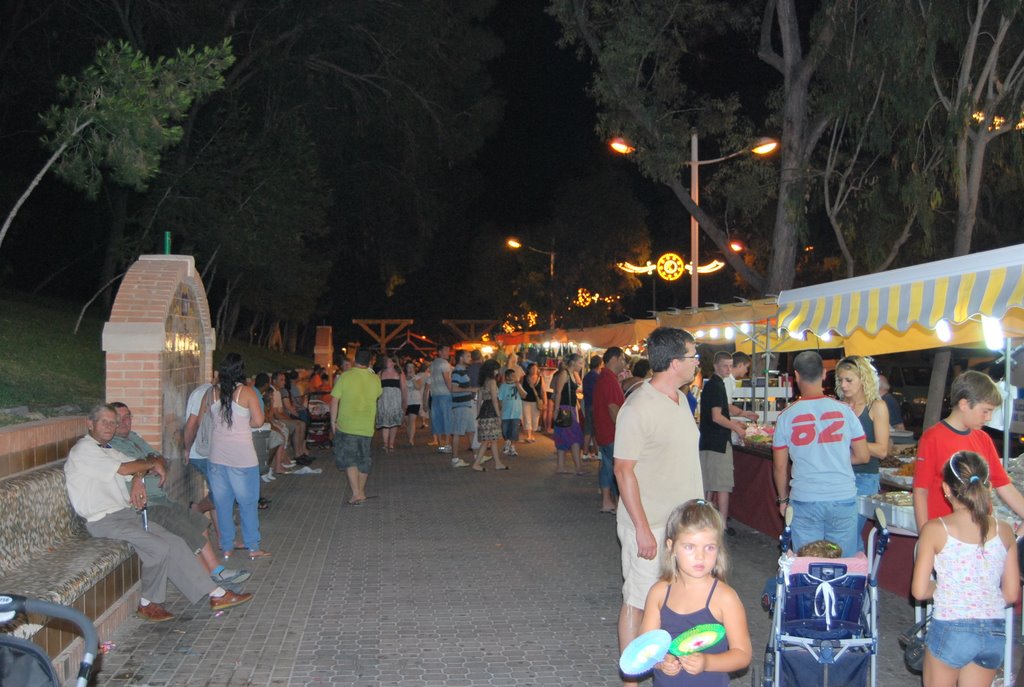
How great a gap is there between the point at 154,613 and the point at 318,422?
41.1ft

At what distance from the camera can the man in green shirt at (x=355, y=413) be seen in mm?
12492

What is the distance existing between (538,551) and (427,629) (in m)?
2.92

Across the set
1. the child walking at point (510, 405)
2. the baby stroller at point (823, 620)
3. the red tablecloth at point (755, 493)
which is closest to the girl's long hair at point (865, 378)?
the red tablecloth at point (755, 493)

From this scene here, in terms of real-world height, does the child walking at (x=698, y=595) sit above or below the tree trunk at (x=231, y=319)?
below

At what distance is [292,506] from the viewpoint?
42.3 feet

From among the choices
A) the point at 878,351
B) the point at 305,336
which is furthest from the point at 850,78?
the point at 305,336

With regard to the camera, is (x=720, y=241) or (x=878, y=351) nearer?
(x=878, y=351)

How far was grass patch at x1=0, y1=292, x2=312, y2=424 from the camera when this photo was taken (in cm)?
1018

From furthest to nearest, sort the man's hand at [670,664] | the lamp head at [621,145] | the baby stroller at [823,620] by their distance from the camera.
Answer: the lamp head at [621,145] < the baby stroller at [823,620] < the man's hand at [670,664]

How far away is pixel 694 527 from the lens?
13.0ft

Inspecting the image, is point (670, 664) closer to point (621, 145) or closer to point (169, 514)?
point (169, 514)

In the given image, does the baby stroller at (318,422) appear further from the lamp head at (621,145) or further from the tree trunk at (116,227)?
the lamp head at (621,145)

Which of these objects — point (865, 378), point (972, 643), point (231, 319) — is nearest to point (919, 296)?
point (865, 378)

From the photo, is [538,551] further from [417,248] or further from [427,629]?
[417,248]
